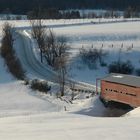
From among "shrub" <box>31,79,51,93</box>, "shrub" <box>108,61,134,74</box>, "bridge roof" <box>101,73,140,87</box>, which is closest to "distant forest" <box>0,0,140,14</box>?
"shrub" <box>108,61,134,74</box>

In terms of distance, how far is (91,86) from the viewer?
2084 inches

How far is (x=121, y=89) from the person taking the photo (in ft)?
140

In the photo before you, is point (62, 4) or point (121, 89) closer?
point (121, 89)

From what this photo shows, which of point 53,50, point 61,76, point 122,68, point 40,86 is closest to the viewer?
point 40,86

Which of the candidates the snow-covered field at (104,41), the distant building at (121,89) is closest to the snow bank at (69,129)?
the distant building at (121,89)

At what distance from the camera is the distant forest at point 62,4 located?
17131 centimetres

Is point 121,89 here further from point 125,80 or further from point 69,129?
point 69,129

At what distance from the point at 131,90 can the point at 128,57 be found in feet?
100

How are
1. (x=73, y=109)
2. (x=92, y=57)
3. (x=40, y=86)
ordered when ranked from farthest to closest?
(x=92, y=57), (x=40, y=86), (x=73, y=109)

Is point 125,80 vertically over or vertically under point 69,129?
under

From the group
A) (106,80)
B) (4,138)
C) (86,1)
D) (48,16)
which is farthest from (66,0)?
(4,138)

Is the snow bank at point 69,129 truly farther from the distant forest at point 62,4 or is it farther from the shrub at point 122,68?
the distant forest at point 62,4

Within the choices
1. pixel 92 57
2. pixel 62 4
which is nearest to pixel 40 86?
pixel 92 57

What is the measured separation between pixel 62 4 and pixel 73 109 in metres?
151
